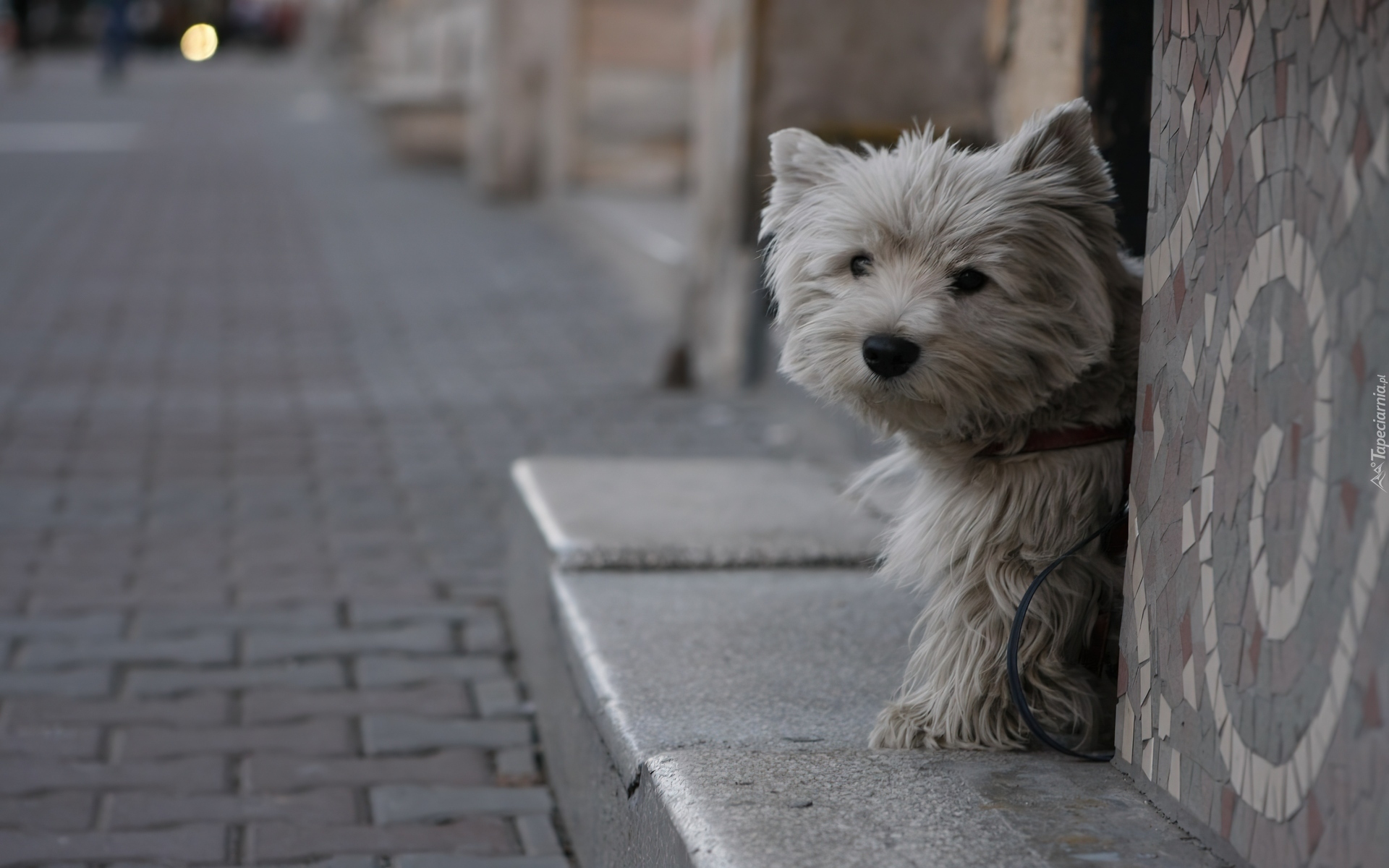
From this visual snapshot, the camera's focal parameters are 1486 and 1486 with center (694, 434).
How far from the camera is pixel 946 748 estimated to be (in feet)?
8.20

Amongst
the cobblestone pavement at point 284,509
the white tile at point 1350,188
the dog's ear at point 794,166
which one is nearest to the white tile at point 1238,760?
the white tile at point 1350,188

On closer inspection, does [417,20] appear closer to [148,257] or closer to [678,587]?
[148,257]

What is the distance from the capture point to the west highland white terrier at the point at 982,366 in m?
2.33

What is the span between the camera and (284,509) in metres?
5.62

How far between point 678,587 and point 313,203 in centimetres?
1297

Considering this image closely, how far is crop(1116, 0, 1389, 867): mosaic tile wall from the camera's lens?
5.49ft

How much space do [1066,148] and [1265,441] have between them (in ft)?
2.23

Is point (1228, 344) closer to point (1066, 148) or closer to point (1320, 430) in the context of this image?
point (1320, 430)

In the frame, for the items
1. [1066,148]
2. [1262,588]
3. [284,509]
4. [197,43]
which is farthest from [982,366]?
[197,43]

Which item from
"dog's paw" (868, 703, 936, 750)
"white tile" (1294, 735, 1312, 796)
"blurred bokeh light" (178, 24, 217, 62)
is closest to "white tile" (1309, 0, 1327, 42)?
"white tile" (1294, 735, 1312, 796)

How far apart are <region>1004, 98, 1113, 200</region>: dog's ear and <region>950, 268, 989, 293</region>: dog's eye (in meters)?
0.18

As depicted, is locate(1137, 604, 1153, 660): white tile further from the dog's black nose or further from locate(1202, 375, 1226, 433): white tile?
the dog's black nose

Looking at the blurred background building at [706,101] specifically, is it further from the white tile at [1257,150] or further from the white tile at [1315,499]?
the white tile at [1315,499]

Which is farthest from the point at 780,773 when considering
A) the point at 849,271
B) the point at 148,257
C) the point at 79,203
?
the point at 79,203
